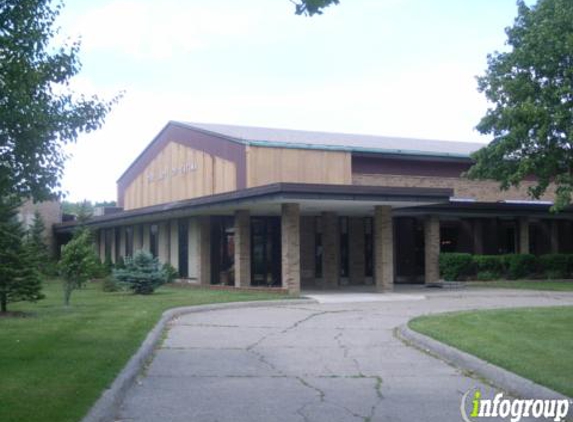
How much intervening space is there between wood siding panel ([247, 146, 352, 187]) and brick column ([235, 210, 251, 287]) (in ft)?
4.93

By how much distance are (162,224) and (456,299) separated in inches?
649

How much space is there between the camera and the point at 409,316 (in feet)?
59.1

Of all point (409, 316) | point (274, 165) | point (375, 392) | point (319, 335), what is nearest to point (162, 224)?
point (274, 165)

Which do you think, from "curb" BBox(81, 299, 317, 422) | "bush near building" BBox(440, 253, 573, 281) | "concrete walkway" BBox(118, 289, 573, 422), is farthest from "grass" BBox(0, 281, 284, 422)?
"bush near building" BBox(440, 253, 573, 281)

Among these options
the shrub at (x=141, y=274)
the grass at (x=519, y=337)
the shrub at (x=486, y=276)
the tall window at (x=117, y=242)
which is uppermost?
the tall window at (x=117, y=242)

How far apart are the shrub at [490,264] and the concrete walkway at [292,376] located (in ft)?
53.2

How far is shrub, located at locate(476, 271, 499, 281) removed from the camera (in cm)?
3247

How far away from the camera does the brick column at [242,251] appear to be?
27344 mm

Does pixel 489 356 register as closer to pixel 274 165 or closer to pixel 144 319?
pixel 144 319

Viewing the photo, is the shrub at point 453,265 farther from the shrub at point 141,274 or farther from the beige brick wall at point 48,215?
the beige brick wall at point 48,215

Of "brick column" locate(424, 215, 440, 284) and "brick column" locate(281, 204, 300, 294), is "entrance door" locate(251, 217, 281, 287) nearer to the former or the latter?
"brick column" locate(281, 204, 300, 294)

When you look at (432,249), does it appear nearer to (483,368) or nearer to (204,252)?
(204,252)

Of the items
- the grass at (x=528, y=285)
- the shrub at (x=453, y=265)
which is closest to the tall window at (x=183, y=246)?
the shrub at (x=453, y=265)

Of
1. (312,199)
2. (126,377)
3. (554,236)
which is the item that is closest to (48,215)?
(554,236)
